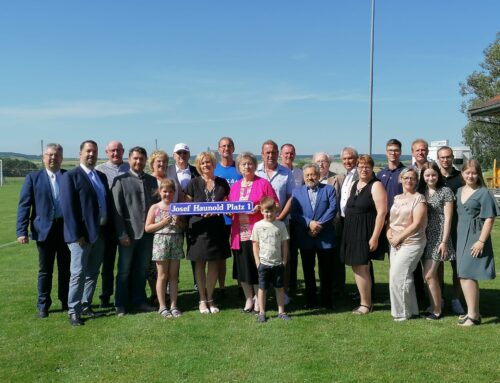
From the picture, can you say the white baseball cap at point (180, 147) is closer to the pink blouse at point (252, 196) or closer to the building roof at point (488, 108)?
the pink blouse at point (252, 196)

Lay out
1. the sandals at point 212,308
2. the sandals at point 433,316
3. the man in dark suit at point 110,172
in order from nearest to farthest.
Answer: the sandals at point 433,316
the sandals at point 212,308
the man in dark suit at point 110,172

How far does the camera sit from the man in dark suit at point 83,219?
18.3ft

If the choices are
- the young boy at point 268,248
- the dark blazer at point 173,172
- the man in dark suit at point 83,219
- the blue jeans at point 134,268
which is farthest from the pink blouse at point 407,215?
the man in dark suit at point 83,219

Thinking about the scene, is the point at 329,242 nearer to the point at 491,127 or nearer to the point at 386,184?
the point at 386,184

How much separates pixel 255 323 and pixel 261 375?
1.47 m

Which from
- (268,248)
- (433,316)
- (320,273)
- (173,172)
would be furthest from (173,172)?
(433,316)

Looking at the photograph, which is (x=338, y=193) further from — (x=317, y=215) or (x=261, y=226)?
(x=261, y=226)

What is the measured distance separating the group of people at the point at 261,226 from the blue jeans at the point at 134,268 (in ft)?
0.05

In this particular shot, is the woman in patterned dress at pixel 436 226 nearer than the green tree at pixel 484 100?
Yes

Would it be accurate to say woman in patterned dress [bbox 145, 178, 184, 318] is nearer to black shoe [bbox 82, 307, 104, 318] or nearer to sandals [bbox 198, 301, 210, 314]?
sandals [bbox 198, 301, 210, 314]

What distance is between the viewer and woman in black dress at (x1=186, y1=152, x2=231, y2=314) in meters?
5.94

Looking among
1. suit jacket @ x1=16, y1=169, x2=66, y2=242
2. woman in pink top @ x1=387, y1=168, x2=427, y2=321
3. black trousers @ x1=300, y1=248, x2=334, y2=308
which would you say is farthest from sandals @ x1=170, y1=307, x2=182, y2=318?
woman in pink top @ x1=387, y1=168, x2=427, y2=321

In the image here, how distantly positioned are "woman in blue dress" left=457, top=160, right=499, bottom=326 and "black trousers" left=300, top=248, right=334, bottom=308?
1.54 m

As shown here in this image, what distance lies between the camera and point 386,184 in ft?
20.5
